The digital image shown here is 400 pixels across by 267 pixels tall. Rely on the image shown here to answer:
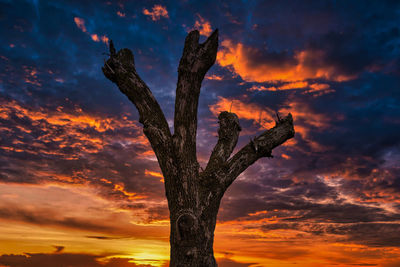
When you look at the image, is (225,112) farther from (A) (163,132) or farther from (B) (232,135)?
(A) (163,132)

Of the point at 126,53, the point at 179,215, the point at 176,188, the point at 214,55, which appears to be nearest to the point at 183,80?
the point at 214,55

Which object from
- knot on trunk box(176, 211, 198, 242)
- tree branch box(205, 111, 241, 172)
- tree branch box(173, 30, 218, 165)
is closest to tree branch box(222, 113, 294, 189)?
tree branch box(205, 111, 241, 172)

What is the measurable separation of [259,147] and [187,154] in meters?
1.77

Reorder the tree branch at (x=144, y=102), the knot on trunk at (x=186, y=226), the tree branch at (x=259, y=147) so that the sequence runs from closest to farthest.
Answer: the knot on trunk at (x=186, y=226) < the tree branch at (x=144, y=102) < the tree branch at (x=259, y=147)

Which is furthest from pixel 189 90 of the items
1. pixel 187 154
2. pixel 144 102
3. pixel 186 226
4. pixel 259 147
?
pixel 186 226

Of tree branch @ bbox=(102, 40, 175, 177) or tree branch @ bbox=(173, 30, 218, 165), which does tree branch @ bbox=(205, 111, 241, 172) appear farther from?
tree branch @ bbox=(102, 40, 175, 177)

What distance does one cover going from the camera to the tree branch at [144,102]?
605 cm

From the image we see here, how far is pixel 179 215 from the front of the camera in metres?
5.70

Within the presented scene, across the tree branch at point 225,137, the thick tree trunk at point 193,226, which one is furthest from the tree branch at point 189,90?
the tree branch at point 225,137

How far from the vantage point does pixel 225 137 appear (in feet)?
24.1

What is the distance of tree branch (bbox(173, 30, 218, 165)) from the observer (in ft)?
20.1

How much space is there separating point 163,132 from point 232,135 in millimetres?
2052

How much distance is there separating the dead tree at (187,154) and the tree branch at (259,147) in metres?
0.02

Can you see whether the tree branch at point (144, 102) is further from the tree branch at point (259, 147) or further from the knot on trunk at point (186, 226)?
the tree branch at point (259, 147)
